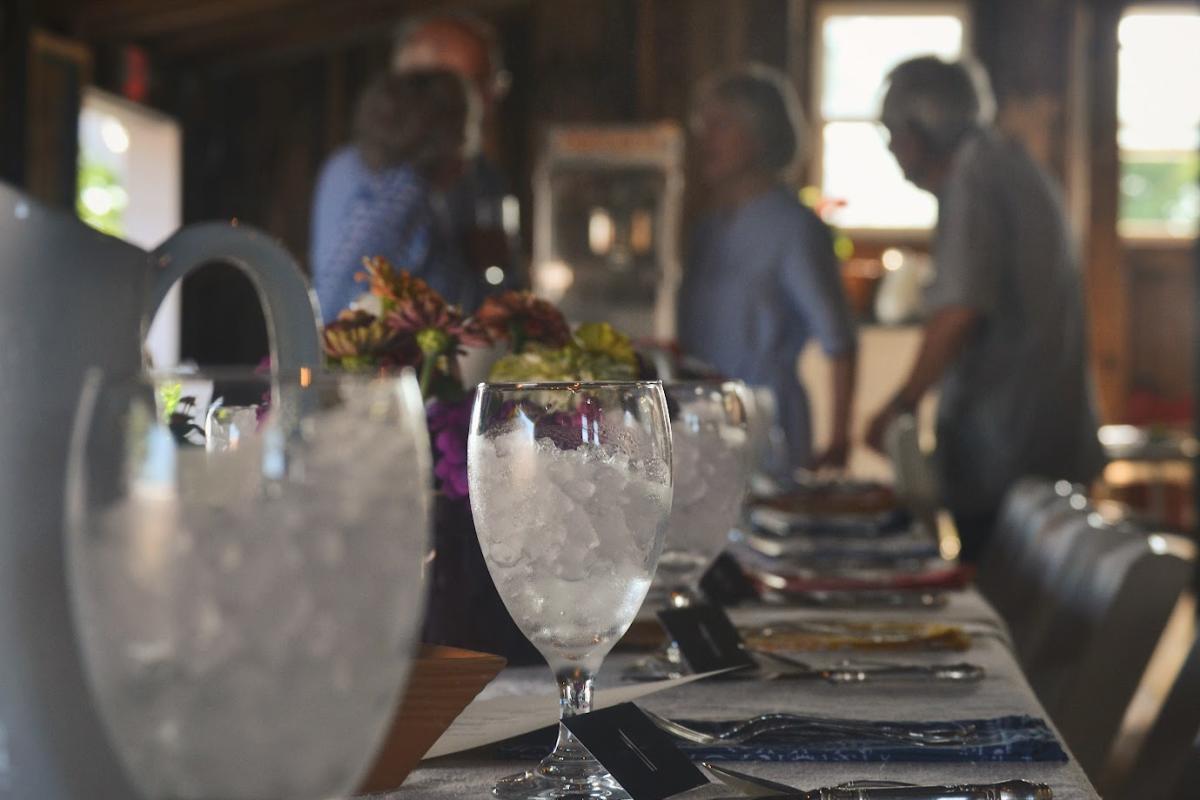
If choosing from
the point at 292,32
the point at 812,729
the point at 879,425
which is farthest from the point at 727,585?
the point at 292,32

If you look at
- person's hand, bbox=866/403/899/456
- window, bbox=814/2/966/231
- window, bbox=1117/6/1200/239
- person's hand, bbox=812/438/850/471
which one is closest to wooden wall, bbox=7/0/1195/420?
window, bbox=814/2/966/231

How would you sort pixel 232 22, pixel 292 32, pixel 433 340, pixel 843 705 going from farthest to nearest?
pixel 292 32
pixel 232 22
pixel 433 340
pixel 843 705

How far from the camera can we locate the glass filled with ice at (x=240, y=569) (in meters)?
0.38

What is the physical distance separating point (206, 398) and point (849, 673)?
23.9 inches

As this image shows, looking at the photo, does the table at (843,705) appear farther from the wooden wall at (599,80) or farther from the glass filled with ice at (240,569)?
the wooden wall at (599,80)

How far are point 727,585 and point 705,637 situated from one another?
1.13 feet

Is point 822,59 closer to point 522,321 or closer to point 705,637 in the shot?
point 522,321

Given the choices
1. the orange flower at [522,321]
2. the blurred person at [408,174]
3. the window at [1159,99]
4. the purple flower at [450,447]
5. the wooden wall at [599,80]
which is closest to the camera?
the purple flower at [450,447]

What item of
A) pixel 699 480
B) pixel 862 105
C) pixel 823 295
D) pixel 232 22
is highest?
pixel 232 22

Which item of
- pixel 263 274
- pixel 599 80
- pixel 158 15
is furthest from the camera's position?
pixel 599 80

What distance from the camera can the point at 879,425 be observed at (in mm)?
3043

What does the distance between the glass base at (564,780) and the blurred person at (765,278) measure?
2.46m

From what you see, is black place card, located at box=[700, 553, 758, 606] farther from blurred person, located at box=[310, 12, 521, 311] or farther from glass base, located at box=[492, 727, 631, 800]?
blurred person, located at box=[310, 12, 521, 311]

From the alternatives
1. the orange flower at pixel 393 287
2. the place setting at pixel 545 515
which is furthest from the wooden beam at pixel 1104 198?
the orange flower at pixel 393 287
